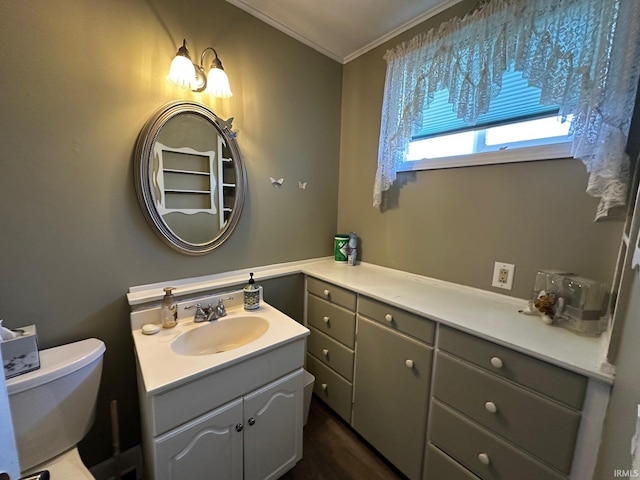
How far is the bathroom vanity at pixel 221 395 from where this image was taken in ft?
3.01

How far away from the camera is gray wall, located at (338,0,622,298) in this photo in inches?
43.6

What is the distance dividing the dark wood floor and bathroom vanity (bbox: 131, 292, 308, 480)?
0.16m

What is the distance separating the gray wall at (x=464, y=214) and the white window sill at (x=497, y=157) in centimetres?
3

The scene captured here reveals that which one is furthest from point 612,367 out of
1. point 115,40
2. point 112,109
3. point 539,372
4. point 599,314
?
point 115,40

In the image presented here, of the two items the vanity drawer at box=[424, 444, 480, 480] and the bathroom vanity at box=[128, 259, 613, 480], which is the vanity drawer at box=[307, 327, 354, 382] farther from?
the vanity drawer at box=[424, 444, 480, 480]

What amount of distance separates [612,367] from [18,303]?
6.62 feet

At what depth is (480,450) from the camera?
1.02m

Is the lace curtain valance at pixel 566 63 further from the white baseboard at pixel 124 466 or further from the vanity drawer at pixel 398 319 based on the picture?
the white baseboard at pixel 124 466

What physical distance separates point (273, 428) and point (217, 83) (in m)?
1.66

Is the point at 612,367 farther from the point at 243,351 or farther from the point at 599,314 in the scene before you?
the point at 243,351

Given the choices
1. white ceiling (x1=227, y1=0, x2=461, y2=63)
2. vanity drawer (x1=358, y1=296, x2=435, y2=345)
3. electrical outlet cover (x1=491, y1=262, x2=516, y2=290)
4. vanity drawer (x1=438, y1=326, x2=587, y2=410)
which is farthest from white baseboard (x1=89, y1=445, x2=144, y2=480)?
white ceiling (x1=227, y1=0, x2=461, y2=63)

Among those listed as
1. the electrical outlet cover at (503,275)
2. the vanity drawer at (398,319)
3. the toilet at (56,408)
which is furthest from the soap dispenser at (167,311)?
the electrical outlet cover at (503,275)

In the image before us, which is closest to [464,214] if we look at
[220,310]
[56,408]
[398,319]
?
[398,319]

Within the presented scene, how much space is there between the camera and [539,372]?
34.2 inches
